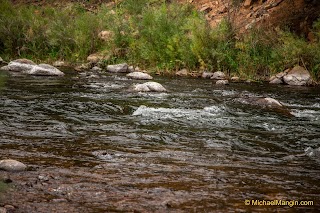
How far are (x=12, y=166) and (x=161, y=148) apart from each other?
2048mm

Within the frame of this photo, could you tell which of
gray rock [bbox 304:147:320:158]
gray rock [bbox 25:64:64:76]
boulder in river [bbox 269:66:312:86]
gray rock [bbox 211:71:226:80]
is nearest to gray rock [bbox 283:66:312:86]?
boulder in river [bbox 269:66:312:86]

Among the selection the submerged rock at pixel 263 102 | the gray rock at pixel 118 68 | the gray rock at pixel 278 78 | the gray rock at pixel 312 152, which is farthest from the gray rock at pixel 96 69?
the gray rock at pixel 312 152

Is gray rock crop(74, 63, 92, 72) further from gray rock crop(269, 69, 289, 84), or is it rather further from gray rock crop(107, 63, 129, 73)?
gray rock crop(269, 69, 289, 84)

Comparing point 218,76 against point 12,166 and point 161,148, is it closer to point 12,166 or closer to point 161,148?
point 161,148

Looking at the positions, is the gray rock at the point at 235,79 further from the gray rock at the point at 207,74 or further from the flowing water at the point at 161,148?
the flowing water at the point at 161,148

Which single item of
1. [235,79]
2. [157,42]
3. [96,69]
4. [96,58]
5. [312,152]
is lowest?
[312,152]

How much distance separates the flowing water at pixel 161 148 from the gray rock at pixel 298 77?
308 cm

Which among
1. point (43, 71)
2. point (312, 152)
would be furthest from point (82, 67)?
point (312, 152)

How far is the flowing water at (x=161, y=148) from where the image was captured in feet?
13.7

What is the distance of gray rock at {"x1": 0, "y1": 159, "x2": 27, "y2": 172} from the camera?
4707 millimetres

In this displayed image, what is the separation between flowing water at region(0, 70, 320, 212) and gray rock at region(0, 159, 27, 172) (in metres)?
0.12

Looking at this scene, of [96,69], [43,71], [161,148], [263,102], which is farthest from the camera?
[96,69]

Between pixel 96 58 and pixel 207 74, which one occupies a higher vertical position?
pixel 96 58

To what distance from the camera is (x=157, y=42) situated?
17156mm
